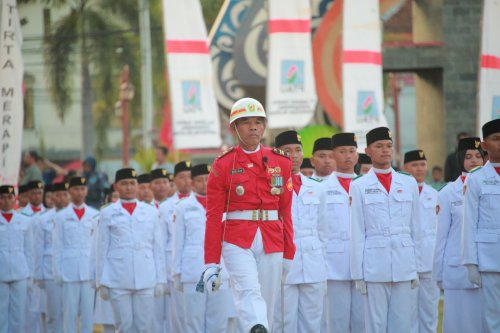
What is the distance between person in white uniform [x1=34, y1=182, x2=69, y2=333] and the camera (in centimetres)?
1792

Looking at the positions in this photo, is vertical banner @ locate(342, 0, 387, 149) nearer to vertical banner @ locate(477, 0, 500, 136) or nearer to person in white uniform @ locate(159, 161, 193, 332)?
vertical banner @ locate(477, 0, 500, 136)

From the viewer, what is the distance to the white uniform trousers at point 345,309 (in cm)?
1319

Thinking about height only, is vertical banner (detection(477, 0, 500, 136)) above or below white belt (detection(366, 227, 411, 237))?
above

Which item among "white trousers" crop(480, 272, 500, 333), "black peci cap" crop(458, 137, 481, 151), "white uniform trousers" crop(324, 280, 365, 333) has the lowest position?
"white uniform trousers" crop(324, 280, 365, 333)

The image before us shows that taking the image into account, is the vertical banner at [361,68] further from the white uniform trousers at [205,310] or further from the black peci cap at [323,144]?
the black peci cap at [323,144]

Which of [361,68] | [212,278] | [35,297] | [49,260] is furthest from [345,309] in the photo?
[35,297]

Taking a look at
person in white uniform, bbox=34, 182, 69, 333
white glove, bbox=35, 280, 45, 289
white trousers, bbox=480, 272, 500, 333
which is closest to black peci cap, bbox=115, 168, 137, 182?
person in white uniform, bbox=34, 182, 69, 333

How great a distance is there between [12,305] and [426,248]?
6.09 m

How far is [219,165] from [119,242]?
4840 mm

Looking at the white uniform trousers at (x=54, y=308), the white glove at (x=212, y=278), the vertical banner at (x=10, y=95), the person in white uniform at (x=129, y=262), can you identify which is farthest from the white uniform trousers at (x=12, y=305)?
the white glove at (x=212, y=278)

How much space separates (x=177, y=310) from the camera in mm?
16281

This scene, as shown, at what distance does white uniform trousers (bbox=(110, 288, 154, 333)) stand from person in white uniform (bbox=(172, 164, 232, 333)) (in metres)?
0.67

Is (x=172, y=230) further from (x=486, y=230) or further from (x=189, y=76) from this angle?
(x=486, y=230)

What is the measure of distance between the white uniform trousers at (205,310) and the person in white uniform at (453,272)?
132 inches
